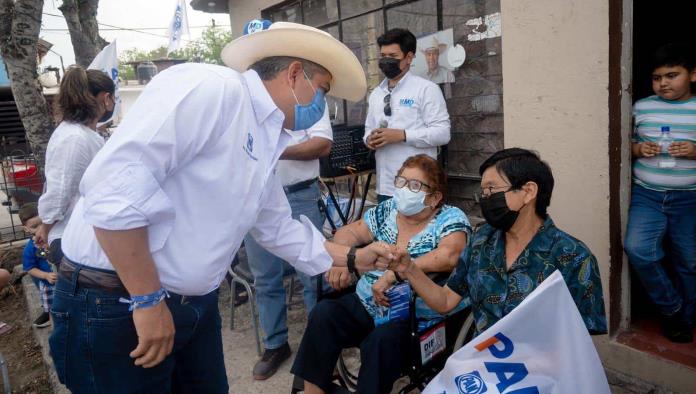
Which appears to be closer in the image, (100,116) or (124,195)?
(124,195)

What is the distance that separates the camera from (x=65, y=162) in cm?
302

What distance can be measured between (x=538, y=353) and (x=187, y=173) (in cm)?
126

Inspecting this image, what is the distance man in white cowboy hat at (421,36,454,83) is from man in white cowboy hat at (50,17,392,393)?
2.26m

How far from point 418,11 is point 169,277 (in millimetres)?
3437

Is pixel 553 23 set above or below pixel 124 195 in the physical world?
above

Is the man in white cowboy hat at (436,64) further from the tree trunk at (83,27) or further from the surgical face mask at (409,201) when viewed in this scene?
the tree trunk at (83,27)

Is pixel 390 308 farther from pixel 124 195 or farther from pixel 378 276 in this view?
pixel 124 195

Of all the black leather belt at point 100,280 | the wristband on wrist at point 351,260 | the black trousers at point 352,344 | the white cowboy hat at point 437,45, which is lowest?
the black trousers at point 352,344

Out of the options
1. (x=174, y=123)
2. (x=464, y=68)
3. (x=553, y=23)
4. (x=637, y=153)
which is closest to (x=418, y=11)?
(x=464, y=68)

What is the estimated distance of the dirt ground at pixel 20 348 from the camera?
3.87 metres

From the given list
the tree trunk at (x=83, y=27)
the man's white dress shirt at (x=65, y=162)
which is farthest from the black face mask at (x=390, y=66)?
the tree trunk at (x=83, y=27)

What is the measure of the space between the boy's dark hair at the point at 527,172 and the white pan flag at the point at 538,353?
1.85ft

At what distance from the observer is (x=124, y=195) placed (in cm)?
129

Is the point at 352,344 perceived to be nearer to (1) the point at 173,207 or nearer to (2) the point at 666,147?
(1) the point at 173,207
